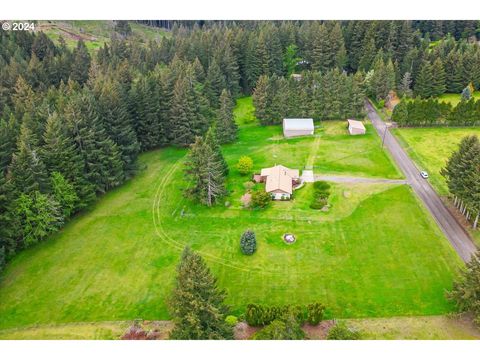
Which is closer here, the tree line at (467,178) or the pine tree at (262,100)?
the tree line at (467,178)

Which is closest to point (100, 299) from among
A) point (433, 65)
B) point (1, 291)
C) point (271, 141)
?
point (1, 291)

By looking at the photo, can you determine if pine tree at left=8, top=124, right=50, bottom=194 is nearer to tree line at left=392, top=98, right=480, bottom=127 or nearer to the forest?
the forest

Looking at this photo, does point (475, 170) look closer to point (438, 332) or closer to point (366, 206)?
point (366, 206)

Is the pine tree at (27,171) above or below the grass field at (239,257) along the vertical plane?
above

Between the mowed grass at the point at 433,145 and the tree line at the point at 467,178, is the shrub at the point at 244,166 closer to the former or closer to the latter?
the mowed grass at the point at 433,145

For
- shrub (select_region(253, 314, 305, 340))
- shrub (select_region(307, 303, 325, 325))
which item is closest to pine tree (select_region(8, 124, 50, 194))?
shrub (select_region(253, 314, 305, 340))

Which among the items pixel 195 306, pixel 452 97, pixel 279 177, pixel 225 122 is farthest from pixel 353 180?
pixel 452 97

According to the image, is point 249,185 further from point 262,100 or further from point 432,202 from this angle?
point 262,100

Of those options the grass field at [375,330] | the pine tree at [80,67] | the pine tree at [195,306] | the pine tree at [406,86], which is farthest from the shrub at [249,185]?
the pine tree at [80,67]

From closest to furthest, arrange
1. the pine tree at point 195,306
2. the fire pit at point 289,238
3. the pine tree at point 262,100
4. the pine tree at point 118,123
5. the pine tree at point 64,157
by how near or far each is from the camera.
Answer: the pine tree at point 195,306
the fire pit at point 289,238
the pine tree at point 64,157
the pine tree at point 118,123
the pine tree at point 262,100
